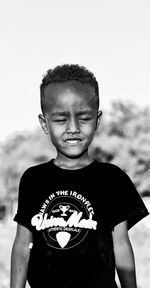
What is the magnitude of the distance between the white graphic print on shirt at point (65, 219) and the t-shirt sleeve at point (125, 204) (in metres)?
0.10

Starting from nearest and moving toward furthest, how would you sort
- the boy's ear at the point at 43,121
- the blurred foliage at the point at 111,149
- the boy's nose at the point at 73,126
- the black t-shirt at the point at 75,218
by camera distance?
the black t-shirt at the point at 75,218, the boy's nose at the point at 73,126, the boy's ear at the point at 43,121, the blurred foliage at the point at 111,149

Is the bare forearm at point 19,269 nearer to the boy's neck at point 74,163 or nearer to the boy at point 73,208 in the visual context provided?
the boy at point 73,208

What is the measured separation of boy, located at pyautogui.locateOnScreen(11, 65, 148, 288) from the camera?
1.84 metres

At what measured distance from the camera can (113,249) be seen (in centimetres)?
195

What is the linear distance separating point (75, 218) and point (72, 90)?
1.70 ft

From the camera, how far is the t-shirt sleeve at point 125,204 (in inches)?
75.9

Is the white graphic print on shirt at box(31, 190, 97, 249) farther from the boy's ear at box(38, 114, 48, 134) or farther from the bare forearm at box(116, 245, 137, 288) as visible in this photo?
the boy's ear at box(38, 114, 48, 134)

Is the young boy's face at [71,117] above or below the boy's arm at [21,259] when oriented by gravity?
above

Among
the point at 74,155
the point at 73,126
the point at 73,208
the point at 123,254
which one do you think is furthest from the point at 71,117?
the point at 123,254

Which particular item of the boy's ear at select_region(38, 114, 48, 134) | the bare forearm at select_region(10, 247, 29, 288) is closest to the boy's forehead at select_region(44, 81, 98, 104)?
the boy's ear at select_region(38, 114, 48, 134)

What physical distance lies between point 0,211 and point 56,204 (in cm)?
1188

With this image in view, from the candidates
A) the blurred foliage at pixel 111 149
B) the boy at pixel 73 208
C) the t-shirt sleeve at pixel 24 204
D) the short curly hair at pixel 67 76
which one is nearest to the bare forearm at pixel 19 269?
the boy at pixel 73 208

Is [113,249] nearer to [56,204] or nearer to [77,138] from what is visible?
[56,204]

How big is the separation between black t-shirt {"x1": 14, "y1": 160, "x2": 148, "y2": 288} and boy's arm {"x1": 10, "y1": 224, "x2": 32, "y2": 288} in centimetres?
3
